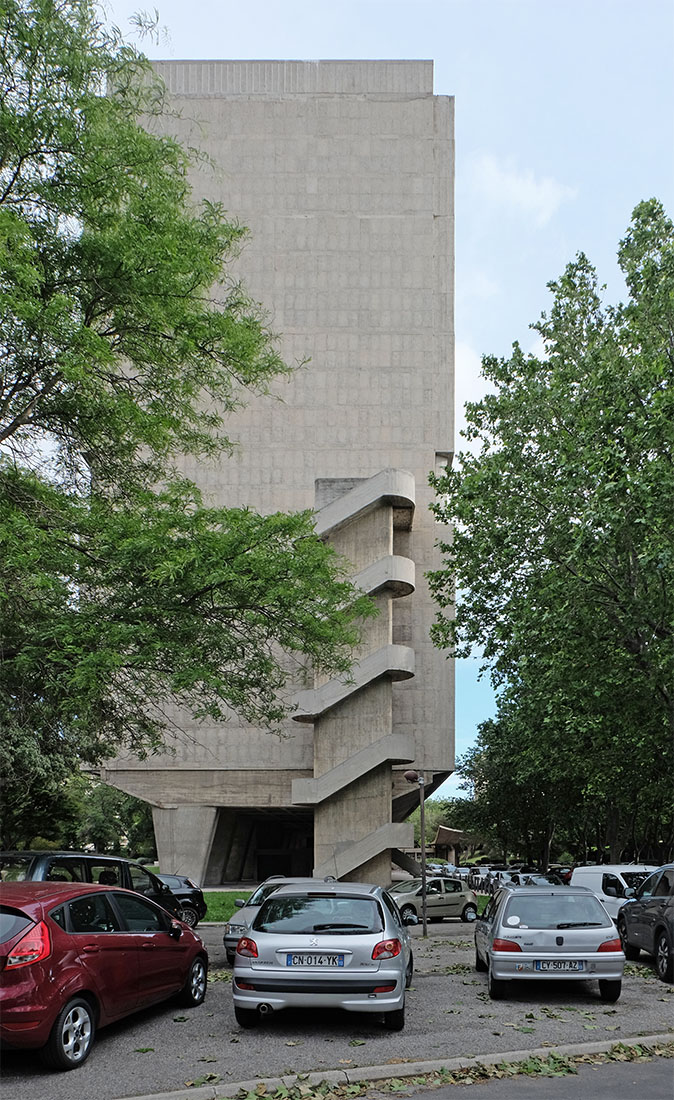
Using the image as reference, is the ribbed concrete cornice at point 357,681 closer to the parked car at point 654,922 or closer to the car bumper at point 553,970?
the parked car at point 654,922

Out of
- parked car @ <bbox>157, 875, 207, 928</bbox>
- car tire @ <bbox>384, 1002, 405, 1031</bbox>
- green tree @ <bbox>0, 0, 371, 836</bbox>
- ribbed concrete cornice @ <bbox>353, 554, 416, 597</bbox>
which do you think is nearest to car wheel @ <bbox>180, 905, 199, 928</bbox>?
parked car @ <bbox>157, 875, 207, 928</bbox>

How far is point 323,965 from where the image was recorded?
909cm

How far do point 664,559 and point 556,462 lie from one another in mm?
5388

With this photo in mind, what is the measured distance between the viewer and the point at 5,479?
50.4ft

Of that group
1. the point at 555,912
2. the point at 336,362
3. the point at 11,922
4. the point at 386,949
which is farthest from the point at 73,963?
the point at 336,362

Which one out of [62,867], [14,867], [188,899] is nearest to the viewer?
[14,867]

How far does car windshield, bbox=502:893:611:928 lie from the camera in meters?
11.8

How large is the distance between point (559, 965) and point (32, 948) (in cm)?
647

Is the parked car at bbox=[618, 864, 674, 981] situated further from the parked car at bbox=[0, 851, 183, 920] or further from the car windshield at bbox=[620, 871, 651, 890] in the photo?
the parked car at bbox=[0, 851, 183, 920]

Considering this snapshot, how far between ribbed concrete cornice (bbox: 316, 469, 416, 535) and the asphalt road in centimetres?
2692

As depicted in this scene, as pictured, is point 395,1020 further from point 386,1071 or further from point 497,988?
point 497,988

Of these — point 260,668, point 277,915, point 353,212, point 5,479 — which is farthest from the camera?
point 353,212

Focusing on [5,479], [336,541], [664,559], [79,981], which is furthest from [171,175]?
[336,541]

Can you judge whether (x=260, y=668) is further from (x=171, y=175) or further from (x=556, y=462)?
(x=556, y=462)
